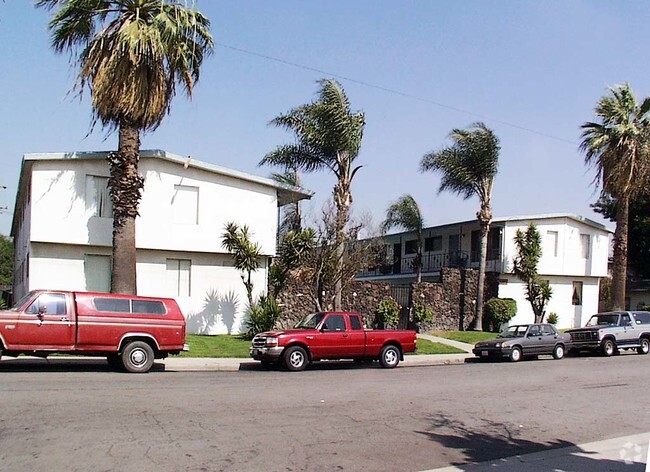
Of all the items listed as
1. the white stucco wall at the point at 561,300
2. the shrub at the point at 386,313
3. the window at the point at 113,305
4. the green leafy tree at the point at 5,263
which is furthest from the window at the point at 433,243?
the green leafy tree at the point at 5,263

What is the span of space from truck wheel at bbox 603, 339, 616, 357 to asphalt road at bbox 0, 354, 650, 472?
27.6 feet

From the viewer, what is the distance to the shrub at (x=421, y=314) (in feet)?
101

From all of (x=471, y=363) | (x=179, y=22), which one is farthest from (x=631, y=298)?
(x=179, y=22)

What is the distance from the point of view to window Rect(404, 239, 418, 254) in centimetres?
4445

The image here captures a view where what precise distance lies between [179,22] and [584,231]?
2629 centimetres

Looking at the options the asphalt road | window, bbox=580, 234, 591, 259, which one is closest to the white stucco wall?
window, bbox=580, 234, 591, 259

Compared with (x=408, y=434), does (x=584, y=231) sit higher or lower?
higher

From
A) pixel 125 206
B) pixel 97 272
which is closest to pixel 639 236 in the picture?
pixel 97 272

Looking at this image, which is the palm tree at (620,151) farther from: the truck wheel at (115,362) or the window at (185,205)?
the truck wheel at (115,362)

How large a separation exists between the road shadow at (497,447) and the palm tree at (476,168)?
21.8 metres

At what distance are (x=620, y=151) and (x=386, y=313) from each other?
15026mm

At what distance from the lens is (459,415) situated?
1213cm

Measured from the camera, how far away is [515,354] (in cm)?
2359

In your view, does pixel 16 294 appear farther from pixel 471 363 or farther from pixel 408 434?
pixel 408 434
